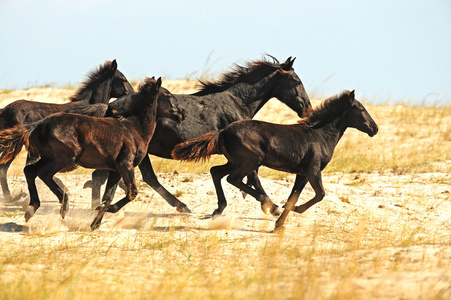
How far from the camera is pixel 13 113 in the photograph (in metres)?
10.1

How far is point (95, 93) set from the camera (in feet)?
36.5

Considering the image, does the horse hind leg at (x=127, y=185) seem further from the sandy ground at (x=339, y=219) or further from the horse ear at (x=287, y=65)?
the horse ear at (x=287, y=65)

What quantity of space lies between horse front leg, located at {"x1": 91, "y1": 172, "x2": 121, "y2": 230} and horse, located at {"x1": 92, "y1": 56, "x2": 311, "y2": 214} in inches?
41.3

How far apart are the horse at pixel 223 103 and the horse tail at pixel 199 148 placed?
84 centimetres

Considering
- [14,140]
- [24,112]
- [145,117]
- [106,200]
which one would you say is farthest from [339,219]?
[24,112]

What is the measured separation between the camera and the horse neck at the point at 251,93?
9906 mm

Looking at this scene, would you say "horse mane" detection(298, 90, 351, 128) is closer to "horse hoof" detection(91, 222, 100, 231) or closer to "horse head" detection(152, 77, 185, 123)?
"horse head" detection(152, 77, 185, 123)

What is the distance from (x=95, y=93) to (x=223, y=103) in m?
2.73

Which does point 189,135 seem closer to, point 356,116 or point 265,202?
point 265,202

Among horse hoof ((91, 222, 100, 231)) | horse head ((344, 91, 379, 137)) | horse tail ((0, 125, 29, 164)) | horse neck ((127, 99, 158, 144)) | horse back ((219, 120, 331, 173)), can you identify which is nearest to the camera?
horse tail ((0, 125, 29, 164))

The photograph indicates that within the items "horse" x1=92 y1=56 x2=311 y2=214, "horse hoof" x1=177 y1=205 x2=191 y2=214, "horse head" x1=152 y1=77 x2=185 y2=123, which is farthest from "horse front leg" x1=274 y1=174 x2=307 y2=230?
"horse head" x1=152 y1=77 x2=185 y2=123

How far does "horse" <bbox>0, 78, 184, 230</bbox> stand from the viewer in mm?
7227

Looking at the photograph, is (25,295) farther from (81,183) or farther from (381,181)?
(381,181)

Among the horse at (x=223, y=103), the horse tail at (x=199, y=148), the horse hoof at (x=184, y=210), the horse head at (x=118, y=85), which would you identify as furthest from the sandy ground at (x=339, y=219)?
the horse head at (x=118, y=85)
